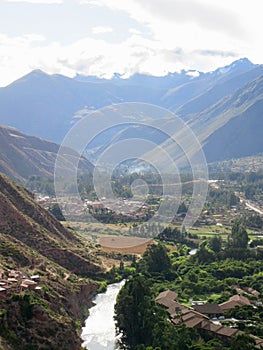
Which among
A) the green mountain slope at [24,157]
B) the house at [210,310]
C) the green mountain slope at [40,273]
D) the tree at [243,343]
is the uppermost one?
the green mountain slope at [24,157]

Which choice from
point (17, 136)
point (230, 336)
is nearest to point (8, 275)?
point (230, 336)

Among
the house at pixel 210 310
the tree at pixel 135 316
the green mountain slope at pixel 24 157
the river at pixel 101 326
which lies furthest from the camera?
the green mountain slope at pixel 24 157

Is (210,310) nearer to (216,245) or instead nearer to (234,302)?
(234,302)

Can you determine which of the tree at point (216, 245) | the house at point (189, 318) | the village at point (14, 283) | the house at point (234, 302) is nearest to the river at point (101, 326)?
the house at point (189, 318)

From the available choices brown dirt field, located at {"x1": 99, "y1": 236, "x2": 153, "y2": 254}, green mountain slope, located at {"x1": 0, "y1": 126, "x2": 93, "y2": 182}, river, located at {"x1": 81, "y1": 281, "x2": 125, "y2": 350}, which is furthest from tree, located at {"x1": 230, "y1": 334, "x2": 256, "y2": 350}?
green mountain slope, located at {"x1": 0, "y1": 126, "x2": 93, "y2": 182}

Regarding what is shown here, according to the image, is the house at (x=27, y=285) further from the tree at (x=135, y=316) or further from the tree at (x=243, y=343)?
the tree at (x=243, y=343)

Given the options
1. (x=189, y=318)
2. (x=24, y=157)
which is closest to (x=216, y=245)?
(x=189, y=318)

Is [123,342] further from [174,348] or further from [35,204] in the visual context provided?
[35,204]

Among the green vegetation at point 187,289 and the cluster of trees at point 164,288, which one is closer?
the cluster of trees at point 164,288
